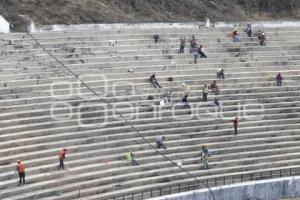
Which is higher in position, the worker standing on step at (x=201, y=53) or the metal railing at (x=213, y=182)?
the worker standing on step at (x=201, y=53)

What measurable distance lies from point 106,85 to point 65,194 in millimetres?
6936

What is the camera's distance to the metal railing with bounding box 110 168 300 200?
24220mm

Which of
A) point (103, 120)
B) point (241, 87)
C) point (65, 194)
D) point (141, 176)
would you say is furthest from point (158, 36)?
point (65, 194)

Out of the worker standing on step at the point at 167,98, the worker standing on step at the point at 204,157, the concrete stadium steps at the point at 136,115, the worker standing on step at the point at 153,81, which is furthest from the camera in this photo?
the worker standing on step at the point at 153,81

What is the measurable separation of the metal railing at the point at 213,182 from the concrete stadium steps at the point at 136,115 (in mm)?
344

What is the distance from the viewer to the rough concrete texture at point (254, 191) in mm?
24703

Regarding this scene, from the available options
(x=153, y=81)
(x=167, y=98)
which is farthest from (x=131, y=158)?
(x=153, y=81)

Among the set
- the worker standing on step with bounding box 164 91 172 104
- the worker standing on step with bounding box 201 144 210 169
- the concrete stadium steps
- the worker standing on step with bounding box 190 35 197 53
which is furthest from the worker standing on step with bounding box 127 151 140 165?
the worker standing on step with bounding box 190 35 197 53

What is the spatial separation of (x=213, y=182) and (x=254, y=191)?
Result: 1.58m

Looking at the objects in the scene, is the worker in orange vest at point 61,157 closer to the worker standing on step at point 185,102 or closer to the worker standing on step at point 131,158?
the worker standing on step at point 131,158

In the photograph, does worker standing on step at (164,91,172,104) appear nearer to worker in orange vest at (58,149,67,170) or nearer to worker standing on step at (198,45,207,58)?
worker standing on step at (198,45,207,58)

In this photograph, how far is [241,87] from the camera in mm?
31297


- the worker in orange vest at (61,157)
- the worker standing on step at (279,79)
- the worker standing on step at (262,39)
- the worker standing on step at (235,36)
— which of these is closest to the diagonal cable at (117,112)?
the worker in orange vest at (61,157)

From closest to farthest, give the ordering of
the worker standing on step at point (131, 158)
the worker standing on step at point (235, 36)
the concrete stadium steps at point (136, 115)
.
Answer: the concrete stadium steps at point (136, 115) → the worker standing on step at point (131, 158) → the worker standing on step at point (235, 36)
